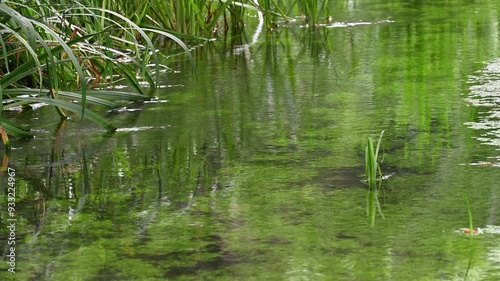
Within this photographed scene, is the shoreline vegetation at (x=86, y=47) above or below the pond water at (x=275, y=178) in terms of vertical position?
above

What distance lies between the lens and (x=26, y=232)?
198 cm

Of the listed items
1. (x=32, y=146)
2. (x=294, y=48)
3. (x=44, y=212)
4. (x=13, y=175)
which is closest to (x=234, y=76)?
(x=294, y=48)

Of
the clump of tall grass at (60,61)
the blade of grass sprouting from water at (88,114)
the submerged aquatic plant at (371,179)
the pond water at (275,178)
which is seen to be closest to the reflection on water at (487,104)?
the pond water at (275,178)

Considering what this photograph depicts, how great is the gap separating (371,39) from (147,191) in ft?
7.95

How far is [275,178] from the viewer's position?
2.29m

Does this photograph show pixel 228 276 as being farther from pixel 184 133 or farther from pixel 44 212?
pixel 184 133

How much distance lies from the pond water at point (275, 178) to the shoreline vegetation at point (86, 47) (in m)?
0.09

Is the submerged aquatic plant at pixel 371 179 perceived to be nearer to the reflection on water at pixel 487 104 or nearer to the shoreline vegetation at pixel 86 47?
the reflection on water at pixel 487 104

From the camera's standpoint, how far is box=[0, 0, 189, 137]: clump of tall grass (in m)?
2.67

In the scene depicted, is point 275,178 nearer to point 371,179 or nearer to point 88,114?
point 371,179

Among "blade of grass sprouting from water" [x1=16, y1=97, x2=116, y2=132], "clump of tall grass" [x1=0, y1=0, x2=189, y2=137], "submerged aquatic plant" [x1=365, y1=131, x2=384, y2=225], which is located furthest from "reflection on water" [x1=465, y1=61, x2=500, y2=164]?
"blade of grass sprouting from water" [x1=16, y1=97, x2=116, y2=132]

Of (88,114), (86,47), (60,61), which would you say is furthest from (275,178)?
(86,47)

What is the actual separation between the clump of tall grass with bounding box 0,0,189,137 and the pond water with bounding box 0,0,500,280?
0.08 m

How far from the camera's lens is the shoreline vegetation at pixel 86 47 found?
→ 9.20 feet
